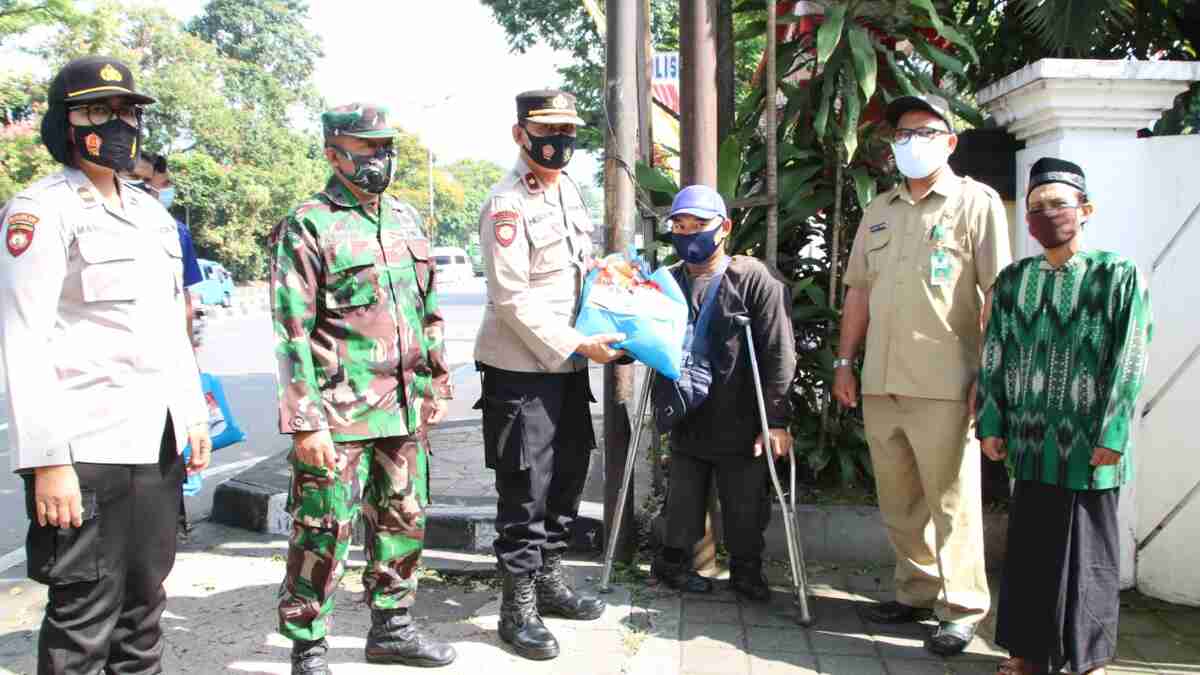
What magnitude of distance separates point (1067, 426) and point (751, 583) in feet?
5.04

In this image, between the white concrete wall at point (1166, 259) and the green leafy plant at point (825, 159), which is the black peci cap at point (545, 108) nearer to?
the green leafy plant at point (825, 159)

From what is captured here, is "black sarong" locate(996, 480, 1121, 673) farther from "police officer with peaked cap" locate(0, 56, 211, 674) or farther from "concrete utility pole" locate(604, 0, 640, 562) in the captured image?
"police officer with peaked cap" locate(0, 56, 211, 674)

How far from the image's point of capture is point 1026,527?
316cm

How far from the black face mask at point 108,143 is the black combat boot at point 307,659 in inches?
65.6

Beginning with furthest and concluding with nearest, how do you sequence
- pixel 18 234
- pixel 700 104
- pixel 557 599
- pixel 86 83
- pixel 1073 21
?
pixel 1073 21 → pixel 700 104 → pixel 557 599 → pixel 86 83 → pixel 18 234

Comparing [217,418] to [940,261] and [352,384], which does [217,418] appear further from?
[940,261]

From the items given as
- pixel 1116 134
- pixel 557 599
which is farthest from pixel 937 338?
pixel 557 599

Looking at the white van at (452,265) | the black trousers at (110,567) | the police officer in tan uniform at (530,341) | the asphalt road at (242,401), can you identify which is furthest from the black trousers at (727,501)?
the white van at (452,265)

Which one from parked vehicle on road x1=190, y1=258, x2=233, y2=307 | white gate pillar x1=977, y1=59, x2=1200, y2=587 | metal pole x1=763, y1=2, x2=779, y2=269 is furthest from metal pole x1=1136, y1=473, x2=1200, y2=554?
parked vehicle on road x1=190, y1=258, x2=233, y2=307

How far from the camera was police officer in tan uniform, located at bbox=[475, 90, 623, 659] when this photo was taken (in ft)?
11.3

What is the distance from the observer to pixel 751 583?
4.03 metres

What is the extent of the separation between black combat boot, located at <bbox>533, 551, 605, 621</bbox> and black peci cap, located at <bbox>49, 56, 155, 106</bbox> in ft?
7.58

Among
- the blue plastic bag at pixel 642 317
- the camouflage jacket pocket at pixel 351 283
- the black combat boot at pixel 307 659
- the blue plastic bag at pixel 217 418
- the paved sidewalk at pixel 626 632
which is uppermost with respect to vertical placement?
the camouflage jacket pocket at pixel 351 283

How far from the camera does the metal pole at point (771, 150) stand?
170 inches
